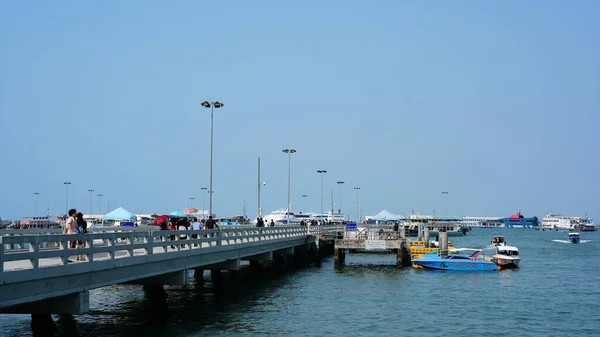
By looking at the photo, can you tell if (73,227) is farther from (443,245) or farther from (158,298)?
(443,245)

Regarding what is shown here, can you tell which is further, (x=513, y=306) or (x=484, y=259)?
(x=484, y=259)

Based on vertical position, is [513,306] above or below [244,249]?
below

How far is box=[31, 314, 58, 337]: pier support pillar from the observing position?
21.6 metres

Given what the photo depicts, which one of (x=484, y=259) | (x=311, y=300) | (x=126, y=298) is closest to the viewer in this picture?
(x=126, y=298)

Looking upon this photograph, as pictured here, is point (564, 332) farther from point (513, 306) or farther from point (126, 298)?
point (126, 298)

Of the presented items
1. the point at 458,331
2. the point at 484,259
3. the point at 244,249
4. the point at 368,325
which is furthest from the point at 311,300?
the point at 484,259

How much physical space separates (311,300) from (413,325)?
26.6 ft

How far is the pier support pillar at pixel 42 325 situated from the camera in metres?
21.6

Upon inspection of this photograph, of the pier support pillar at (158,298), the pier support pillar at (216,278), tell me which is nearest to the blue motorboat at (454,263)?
the pier support pillar at (216,278)

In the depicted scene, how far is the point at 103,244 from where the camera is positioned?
82.7 feet

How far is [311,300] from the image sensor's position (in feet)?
123

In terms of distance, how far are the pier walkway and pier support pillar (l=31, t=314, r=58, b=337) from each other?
1.24 meters

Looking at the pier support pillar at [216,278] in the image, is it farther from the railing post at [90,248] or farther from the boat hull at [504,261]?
the boat hull at [504,261]

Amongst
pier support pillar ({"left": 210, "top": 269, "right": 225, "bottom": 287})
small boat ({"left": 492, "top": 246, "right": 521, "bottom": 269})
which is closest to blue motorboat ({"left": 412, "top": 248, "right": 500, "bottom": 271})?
small boat ({"left": 492, "top": 246, "right": 521, "bottom": 269})
